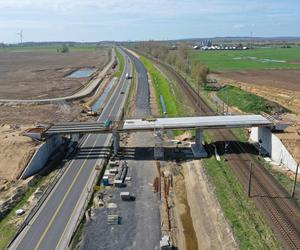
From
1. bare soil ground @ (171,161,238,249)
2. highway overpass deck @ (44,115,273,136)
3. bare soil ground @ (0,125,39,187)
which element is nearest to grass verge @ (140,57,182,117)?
highway overpass deck @ (44,115,273,136)

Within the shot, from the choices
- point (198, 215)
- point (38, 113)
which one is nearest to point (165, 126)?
point (198, 215)

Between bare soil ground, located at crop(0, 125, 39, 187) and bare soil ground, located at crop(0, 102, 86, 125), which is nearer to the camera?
bare soil ground, located at crop(0, 125, 39, 187)

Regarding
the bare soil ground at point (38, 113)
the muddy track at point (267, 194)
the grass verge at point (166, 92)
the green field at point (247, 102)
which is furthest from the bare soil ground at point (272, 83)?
the bare soil ground at point (38, 113)

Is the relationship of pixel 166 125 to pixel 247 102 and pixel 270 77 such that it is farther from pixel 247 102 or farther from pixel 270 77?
pixel 270 77

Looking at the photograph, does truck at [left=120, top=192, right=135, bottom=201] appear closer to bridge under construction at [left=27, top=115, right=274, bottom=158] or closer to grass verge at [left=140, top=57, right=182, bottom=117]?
bridge under construction at [left=27, top=115, right=274, bottom=158]

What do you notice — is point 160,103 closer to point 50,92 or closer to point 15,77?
point 50,92

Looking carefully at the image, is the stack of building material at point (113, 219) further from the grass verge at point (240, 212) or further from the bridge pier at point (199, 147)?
the bridge pier at point (199, 147)
